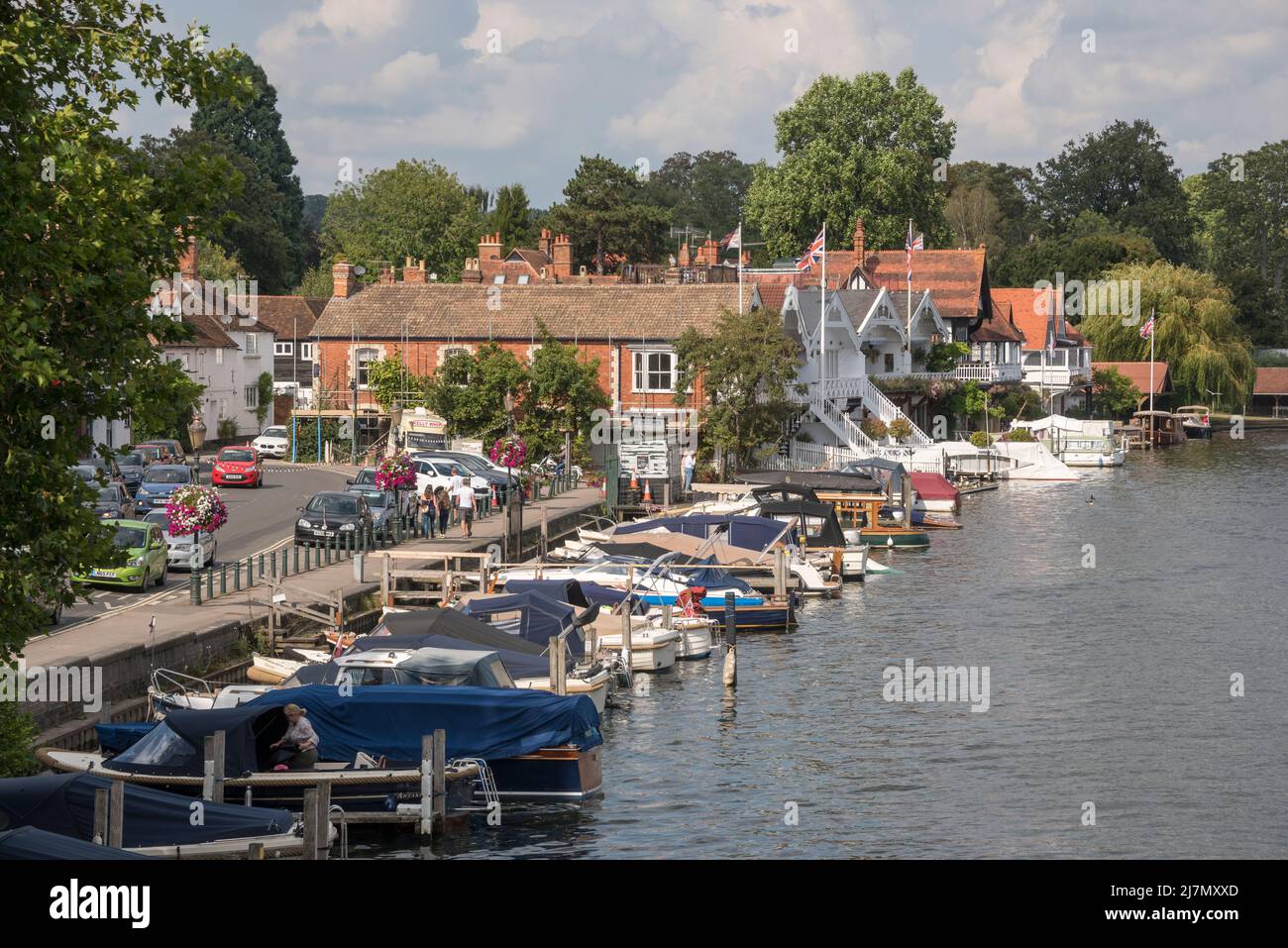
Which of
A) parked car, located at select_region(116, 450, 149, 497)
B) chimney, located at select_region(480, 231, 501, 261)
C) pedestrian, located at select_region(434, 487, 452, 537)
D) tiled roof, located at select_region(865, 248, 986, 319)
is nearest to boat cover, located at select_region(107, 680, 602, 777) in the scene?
pedestrian, located at select_region(434, 487, 452, 537)

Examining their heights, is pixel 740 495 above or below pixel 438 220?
below

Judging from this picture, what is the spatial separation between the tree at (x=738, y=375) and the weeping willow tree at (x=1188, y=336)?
209ft

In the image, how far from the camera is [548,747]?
26594 millimetres

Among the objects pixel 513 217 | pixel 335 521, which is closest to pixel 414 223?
pixel 513 217

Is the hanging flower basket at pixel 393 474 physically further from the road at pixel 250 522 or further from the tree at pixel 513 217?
the tree at pixel 513 217

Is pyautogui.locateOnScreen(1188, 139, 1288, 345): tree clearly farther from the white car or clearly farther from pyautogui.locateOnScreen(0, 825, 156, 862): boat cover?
pyautogui.locateOnScreen(0, 825, 156, 862): boat cover

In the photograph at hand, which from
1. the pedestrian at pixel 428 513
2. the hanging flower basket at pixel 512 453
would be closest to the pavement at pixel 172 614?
the pedestrian at pixel 428 513

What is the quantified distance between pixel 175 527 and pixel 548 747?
50.0 feet

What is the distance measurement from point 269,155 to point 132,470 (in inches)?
3765

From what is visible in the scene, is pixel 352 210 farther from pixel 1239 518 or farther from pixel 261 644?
pixel 261 644

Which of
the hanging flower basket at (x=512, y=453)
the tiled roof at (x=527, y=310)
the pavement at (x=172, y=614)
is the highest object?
the tiled roof at (x=527, y=310)

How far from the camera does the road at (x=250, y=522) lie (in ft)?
117
